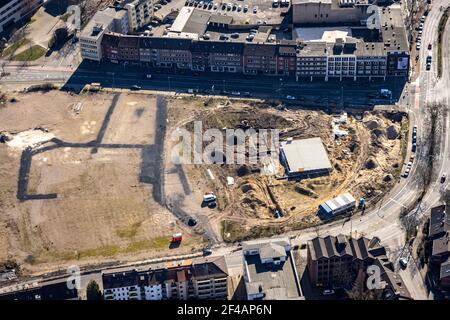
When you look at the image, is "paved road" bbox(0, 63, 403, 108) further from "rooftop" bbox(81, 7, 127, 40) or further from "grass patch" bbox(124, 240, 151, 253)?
"grass patch" bbox(124, 240, 151, 253)

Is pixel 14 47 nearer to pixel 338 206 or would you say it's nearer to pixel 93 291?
pixel 93 291

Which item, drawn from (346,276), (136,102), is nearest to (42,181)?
(136,102)

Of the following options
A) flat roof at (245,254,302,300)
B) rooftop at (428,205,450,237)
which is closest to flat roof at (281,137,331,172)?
rooftop at (428,205,450,237)

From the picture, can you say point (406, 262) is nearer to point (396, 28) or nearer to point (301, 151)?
point (301, 151)

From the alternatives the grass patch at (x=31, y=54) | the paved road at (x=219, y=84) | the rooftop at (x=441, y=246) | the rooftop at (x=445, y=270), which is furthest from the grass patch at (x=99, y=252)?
the grass patch at (x=31, y=54)

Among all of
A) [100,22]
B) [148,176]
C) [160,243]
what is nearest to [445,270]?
[160,243]

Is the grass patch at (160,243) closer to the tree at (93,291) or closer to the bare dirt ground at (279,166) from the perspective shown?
the bare dirt ground at (279,166)
